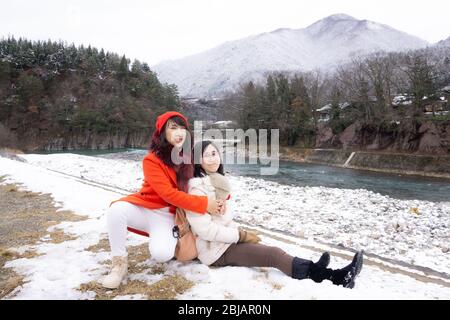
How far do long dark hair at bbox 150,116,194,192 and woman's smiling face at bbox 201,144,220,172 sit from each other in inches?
6.3

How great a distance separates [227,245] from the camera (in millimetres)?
3535

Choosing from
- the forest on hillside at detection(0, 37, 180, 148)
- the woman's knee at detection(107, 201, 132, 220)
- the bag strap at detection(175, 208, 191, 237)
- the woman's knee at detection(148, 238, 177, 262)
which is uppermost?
the forest on hillside at detection(0, 37, 180, 148)

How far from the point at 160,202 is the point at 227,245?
0.86 meters

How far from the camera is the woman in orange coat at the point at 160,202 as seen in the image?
10.8 feet

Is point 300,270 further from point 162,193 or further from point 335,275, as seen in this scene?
point 162,193

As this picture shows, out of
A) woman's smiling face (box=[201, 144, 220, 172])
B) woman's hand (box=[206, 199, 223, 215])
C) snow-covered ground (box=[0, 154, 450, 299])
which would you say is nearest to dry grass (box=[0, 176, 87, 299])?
snow-covered ground (box=[0, 154, 450, 299])

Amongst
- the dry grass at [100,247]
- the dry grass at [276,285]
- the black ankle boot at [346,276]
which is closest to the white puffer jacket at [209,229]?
the dry grass at [276,285]

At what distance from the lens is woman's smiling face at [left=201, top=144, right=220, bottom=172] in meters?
3.54

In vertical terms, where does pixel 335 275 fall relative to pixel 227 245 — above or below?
below

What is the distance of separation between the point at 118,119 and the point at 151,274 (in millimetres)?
63420

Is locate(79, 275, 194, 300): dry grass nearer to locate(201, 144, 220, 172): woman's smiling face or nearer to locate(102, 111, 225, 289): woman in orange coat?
locate(102, 111, 225, 289): woman in orange coat

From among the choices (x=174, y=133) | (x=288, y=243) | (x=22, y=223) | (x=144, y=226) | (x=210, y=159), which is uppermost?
(x=174, y=133)

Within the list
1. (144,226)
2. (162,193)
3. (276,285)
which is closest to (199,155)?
(162,193)
